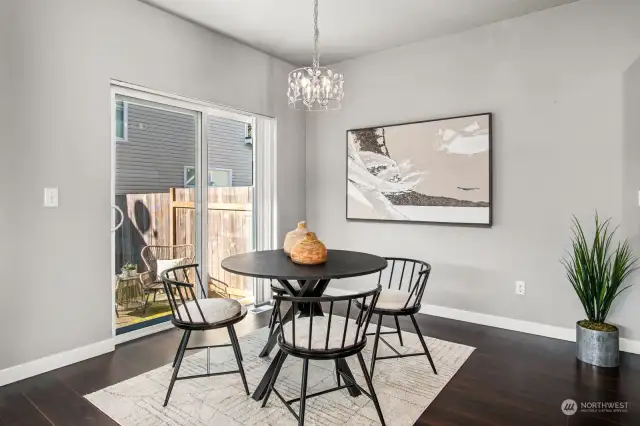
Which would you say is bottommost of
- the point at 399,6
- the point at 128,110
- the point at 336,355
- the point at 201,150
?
the point at 336,355

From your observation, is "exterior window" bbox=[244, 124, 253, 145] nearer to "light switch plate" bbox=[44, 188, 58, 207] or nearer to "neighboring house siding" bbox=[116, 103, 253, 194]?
"neighboring house siding" bbox=[116, 103, 253, 194]

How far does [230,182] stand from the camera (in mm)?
3975

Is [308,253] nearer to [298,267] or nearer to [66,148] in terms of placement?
[298,267]

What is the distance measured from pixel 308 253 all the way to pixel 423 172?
1.90 m

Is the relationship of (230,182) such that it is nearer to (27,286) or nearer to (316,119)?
(316,119)

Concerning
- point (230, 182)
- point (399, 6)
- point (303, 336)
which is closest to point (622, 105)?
point (399, 6)

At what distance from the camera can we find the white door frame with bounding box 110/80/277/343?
3029 mm

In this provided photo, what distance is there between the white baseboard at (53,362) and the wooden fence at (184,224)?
598 mm

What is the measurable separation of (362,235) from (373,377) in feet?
6.51

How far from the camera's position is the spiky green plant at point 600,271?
274 cm

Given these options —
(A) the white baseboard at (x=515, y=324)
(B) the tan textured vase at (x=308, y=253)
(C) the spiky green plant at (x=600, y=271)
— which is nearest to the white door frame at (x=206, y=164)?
(B) the tan textured vase at (x=308, y=253)

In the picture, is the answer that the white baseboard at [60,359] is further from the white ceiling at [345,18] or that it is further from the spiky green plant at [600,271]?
the spiky green plant at [600,271]

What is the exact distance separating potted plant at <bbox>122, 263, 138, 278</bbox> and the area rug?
0.92 meters

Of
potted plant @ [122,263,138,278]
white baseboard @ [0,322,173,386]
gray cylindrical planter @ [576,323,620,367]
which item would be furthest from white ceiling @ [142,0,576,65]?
white baseboard @ [0,322,173,386]
